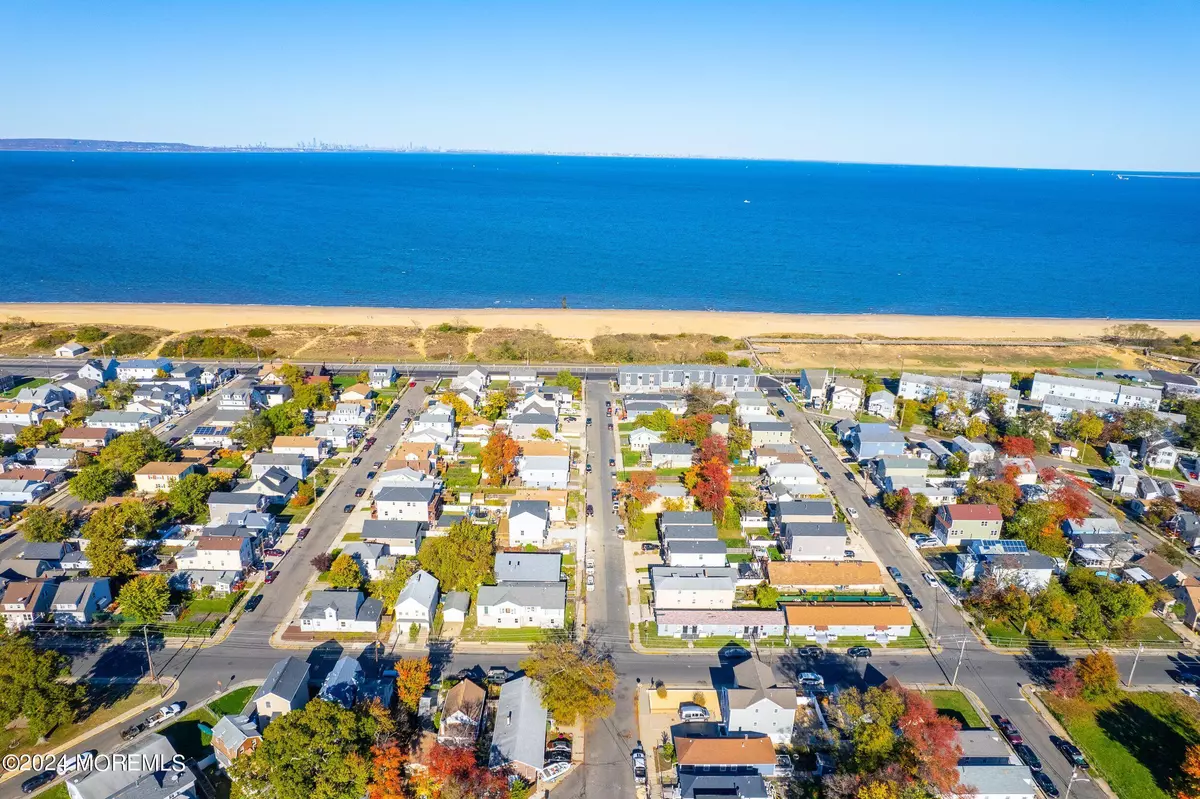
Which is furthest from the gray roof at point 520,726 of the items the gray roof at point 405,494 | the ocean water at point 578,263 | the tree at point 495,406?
the ocean water at point 578,263

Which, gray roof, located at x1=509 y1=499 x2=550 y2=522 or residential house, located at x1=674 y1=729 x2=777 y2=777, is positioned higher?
gray roof, located at x1=509 y1=499 x2=550 y2=522

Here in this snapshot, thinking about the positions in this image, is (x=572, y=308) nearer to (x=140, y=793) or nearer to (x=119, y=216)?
(x=140, y=793)

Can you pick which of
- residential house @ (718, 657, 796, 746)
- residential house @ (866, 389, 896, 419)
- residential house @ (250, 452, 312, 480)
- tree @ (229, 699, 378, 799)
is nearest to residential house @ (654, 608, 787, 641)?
residential house @ (718, 657, 796, 746)

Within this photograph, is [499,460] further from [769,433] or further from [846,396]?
[846,396]

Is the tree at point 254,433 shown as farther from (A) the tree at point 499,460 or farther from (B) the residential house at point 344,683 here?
(B) the residential house at point 344,683

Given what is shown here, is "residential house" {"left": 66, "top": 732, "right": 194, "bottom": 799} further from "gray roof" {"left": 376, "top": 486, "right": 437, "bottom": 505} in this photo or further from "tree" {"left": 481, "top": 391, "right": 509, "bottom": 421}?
"tree" {"left": 481, "top": 391, "right": 509, "bottom": 421}

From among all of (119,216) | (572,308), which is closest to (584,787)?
(572,308)
